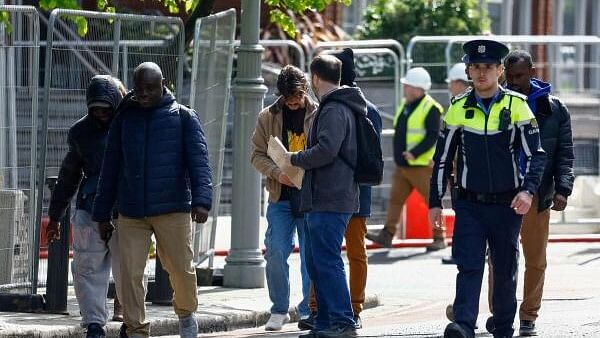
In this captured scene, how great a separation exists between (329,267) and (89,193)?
1.61m

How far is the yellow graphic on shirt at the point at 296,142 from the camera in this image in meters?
11.9

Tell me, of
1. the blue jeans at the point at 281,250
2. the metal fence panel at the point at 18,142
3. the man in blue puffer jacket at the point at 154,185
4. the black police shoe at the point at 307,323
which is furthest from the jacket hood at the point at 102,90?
the black police shoe at the point at 307,323

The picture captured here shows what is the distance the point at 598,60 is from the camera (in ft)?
68.7

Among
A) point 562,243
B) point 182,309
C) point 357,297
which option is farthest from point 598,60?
point 182,309

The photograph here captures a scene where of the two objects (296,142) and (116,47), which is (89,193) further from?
(116,47)

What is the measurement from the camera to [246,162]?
553 inches

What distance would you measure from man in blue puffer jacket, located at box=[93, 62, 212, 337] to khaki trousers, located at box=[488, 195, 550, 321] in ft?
7.07

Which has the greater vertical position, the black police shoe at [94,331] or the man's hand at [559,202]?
the man's hand at [559,202]

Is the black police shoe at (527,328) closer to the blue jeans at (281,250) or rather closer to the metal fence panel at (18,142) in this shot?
the blue jeans at (281,250)

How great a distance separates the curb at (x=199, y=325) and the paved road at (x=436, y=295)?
11 cm

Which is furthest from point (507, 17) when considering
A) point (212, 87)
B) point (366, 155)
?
point (366, 155)

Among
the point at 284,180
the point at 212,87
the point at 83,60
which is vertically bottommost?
the point at 284,180

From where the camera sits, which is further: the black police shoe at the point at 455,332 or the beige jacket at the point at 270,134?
the beige jacket at the point at 270,134

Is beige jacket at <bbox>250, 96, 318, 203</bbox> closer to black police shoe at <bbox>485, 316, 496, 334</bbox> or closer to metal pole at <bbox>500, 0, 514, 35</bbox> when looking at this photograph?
black police shoe at <bbox>485, 316, 496, 334</bbox>
